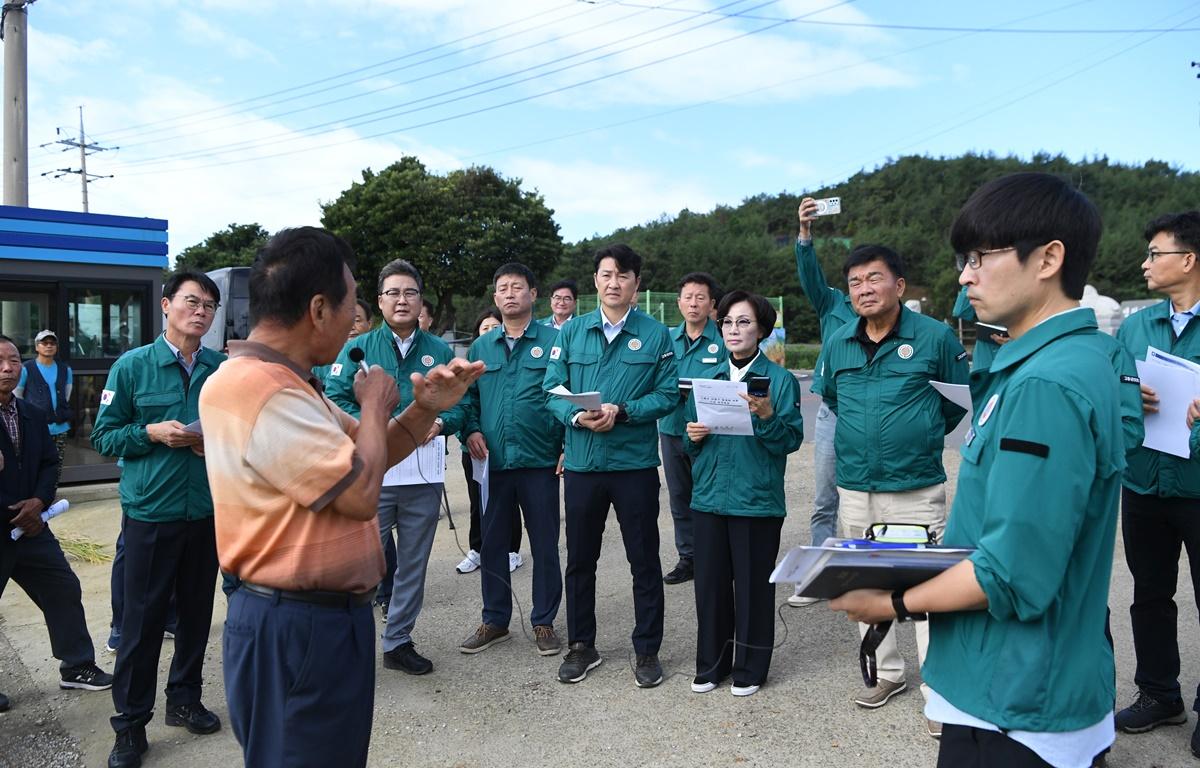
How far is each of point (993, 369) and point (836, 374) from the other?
2.41 metres

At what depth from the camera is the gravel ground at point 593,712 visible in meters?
3.45

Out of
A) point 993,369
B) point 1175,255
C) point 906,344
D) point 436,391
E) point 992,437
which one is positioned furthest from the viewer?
point 906,344

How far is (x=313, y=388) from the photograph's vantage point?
2.17 metres

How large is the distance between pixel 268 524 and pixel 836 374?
298 centimetres

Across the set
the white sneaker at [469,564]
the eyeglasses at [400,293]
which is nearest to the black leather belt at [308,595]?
the eyeglasses at [400,293]

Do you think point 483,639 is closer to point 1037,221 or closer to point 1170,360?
point 1170,360

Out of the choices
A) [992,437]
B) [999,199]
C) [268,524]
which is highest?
[999,199]

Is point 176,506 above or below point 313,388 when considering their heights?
below

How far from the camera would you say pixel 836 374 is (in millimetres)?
4102

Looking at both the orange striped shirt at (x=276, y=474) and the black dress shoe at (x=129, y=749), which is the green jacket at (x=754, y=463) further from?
the black dress shoe at (x=129, y=749)

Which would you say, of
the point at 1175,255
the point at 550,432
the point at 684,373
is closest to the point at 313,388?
the point at 550,432

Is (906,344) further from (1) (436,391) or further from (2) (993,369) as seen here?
(1) (436,391)

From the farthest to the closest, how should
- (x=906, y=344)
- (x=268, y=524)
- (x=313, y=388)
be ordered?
1. (x=906, y=344)
2. (x=313, y=388)
3. (x=268, y=524)

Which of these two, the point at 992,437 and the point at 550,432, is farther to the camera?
the point at 550,432
